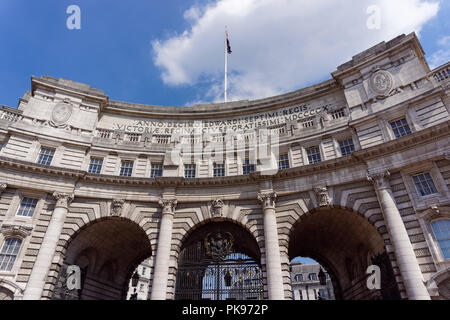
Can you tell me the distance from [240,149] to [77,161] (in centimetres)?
1496

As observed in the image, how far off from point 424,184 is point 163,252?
19.7m

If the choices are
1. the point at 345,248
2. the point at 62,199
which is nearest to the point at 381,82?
the point at 345,248

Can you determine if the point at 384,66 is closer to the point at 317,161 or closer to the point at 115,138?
the point at 317,161

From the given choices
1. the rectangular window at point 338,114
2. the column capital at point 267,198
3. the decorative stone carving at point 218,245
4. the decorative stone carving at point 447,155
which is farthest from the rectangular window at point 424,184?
the decorative stone carving at point 218,245

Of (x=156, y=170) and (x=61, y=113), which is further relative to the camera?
(x=61, y=113)

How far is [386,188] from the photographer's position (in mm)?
20297

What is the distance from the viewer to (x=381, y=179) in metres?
20.7

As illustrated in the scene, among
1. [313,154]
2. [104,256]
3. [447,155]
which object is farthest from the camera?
[104,256]

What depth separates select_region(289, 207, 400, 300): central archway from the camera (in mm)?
21125

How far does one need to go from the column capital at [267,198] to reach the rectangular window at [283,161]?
339cm

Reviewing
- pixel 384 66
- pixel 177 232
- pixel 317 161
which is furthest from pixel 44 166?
pixel 384 66

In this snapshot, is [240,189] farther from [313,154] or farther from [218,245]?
[313,154]
